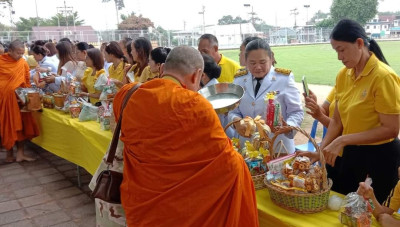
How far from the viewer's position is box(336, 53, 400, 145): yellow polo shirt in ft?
5.48

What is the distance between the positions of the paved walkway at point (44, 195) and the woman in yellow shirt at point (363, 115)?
233 cm

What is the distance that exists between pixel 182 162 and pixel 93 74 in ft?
10.3

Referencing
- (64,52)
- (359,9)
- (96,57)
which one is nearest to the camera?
(96,57)

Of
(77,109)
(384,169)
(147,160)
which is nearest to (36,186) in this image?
(77,109)

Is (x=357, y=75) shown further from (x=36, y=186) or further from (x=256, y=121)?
(x=36, y=186)

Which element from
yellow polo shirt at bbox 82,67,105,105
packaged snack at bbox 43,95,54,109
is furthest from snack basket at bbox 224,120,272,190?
packaged snack at bbox 43,95,54,109

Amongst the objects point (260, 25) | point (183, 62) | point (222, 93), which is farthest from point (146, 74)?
point (260, 25)

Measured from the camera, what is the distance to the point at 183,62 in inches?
65.5

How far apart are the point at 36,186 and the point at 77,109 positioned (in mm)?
1088

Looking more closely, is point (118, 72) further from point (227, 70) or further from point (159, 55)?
point (227, 70)

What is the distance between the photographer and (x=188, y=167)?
5.05 ft

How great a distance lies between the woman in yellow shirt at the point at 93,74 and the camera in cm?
423

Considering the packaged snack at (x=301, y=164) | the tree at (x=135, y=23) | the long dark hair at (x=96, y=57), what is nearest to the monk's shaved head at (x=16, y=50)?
the long dark hair at (x=96, y=57)

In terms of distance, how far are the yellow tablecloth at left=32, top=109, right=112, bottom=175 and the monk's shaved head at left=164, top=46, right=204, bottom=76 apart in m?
1.57
